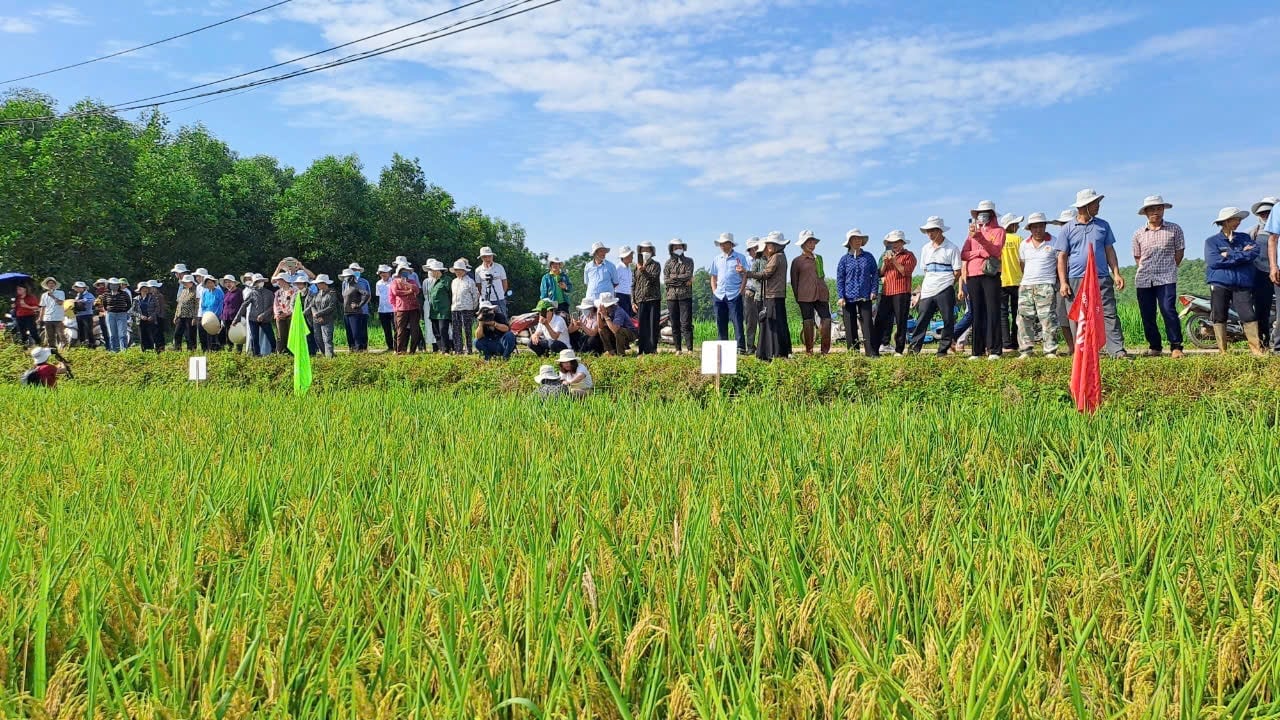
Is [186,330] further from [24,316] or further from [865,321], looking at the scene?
[865,321]

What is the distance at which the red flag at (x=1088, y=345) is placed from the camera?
5.75 m

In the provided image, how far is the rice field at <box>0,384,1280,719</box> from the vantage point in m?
1.61

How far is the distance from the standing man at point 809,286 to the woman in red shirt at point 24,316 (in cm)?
1320

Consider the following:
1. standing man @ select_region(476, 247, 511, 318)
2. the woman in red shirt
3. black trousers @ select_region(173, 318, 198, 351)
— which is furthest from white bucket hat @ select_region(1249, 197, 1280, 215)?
the woman in red shirt

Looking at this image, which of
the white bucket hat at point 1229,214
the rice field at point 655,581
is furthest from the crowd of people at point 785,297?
the rice field at point 655,581

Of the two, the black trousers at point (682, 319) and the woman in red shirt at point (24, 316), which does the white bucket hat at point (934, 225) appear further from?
the woman in red shirt at point (24, 316)

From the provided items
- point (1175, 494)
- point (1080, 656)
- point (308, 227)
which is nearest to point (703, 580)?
point (1080, 656)

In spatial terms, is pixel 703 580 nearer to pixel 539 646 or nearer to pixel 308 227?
pixel 539 646

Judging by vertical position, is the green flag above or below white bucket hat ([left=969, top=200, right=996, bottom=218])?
below

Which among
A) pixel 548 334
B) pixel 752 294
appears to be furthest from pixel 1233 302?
pixel 548 334

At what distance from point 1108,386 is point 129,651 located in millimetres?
6929

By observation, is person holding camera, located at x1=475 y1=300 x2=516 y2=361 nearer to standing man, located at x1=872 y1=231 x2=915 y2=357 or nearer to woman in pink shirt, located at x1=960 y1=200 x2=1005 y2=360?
standing man, located at x1=872 y1=231 x2=915 y2=357

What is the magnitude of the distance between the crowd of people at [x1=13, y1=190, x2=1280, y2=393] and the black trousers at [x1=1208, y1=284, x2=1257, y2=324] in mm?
13

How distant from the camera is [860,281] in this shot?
9430 millimetres
